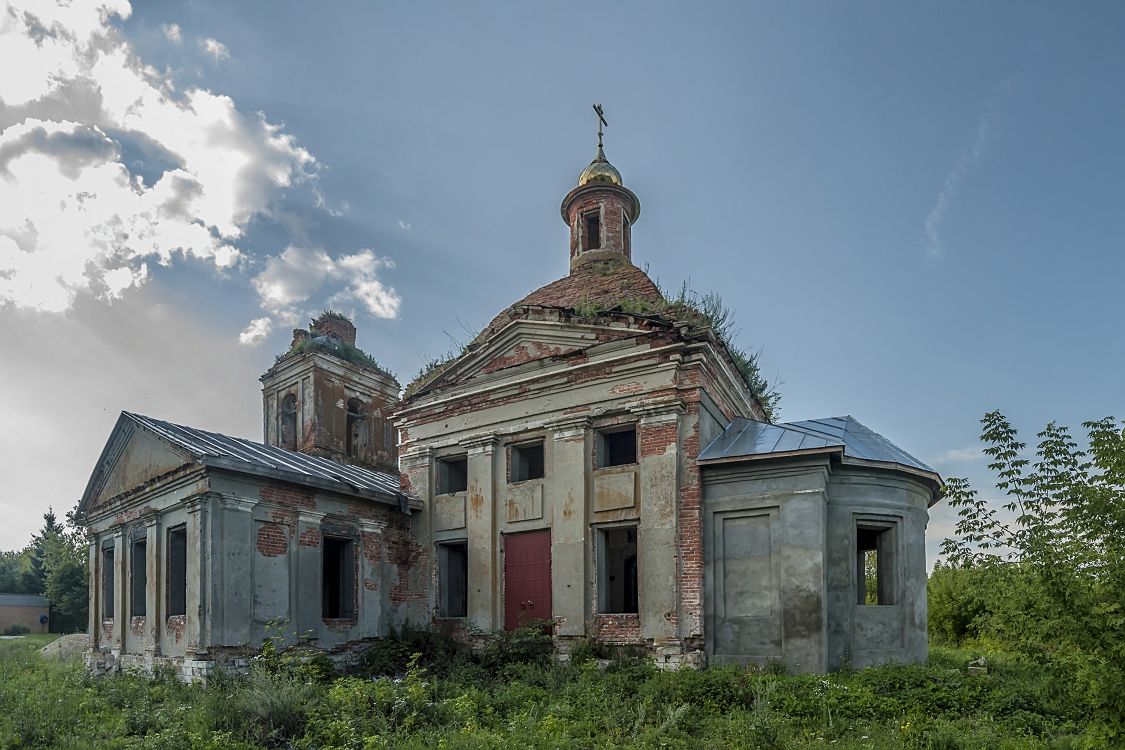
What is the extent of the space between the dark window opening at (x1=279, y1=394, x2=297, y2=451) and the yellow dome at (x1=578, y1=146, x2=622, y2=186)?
11537 millimetres

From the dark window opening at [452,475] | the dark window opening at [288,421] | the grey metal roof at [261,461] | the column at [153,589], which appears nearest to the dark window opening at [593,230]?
the dark window opening at [452,475]

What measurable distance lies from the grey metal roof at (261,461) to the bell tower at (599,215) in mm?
7859

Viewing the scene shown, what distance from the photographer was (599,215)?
66.7ft

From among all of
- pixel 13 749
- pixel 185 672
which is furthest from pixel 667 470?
pixel 13 749

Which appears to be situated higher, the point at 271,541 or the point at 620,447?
the point at 620,447

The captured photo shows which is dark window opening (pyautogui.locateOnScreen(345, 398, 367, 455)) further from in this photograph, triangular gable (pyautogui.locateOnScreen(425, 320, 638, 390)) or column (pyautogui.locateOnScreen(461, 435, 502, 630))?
column (pyautogui.locateOnScreen(461, 435, 502, 630))

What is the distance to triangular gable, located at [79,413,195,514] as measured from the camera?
562 inches

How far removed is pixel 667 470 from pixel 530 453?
12.1 ft

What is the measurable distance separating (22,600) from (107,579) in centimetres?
3164

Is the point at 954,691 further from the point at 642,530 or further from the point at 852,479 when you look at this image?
the point at 642,530

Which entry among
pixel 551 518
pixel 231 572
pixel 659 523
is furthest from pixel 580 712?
pixel 231 572

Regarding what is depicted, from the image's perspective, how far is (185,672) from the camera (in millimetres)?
12688

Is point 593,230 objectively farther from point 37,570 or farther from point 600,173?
Result: point 37,570

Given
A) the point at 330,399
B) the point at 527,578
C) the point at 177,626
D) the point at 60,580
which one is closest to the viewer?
the point at 177,626
